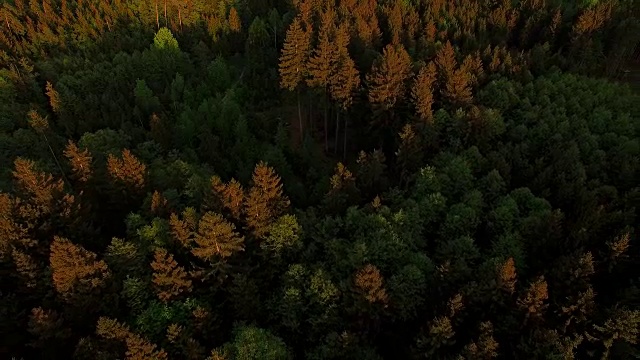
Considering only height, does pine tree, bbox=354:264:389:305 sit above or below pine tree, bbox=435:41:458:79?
below

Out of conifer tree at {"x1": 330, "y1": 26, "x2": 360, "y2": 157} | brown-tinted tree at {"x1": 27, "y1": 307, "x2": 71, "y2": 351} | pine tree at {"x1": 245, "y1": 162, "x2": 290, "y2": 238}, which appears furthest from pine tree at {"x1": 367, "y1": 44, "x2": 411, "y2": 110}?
brown-tinted tree at {"x1": 27, "y1": 307, "x2": 71, "y2": 351}

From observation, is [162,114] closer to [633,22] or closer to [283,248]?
[283,248]

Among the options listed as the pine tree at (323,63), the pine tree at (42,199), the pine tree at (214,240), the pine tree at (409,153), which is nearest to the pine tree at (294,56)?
the pine tree at (323,63)

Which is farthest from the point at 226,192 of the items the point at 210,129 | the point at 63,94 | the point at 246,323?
the point at 63,94

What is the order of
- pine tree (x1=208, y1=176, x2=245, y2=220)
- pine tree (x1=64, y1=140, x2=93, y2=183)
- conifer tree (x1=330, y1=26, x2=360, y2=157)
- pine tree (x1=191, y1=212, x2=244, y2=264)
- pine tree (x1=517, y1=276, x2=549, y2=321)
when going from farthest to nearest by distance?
1. conifer tree (x1=330, y1=26, x2=360, y2=157)
2. pine tree (x1=64, y1=140, x2=93, y2=183)
3. pine tree (x1=208, y1=176, x2=245, y2=220)
4. pine tree (x1=191, y1=212, x2=244, y2=264)
5. pine tree (x1=517, y1=276, x2=549, y2=321)

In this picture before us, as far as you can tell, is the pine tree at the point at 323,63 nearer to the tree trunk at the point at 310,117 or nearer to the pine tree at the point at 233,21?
the tree trunk at the point at 310,117

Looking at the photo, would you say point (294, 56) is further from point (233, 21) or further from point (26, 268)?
point (26, 268)

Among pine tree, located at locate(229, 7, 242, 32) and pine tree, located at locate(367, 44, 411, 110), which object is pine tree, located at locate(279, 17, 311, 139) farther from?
pine tree, located at locate(229, 7, 242, 32)
